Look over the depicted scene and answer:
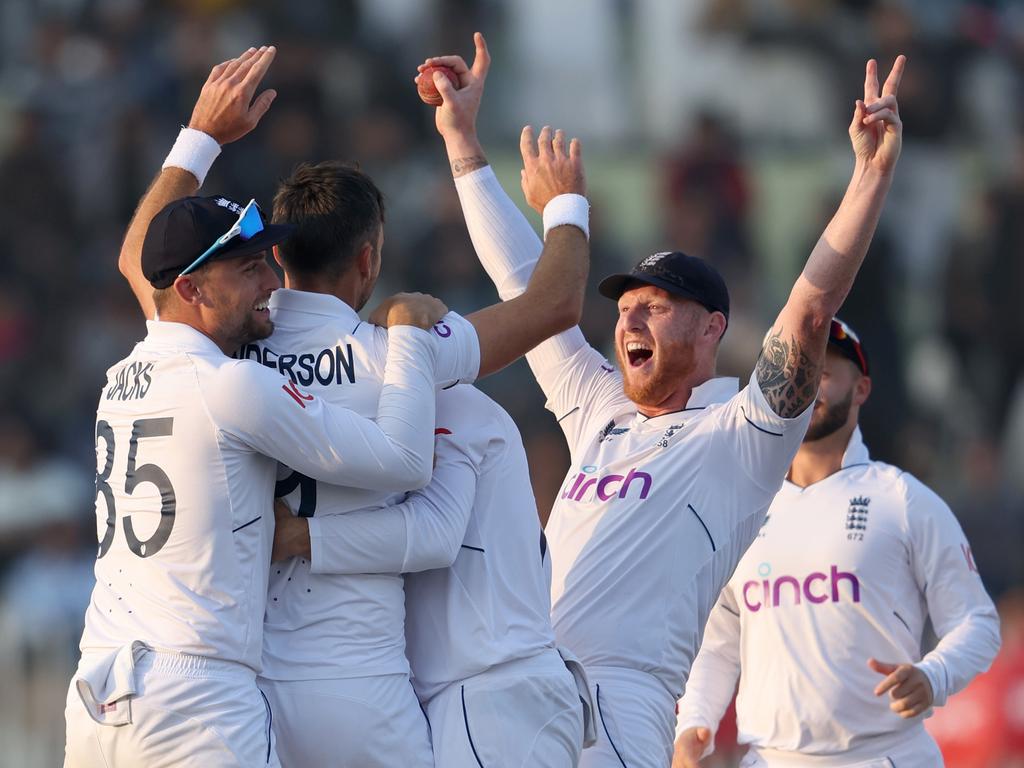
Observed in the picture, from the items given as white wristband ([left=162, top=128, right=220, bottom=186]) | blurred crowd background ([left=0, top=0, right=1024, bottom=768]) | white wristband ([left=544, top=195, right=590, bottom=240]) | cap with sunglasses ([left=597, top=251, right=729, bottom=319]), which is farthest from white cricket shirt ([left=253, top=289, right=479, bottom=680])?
blurred crowd background ([left=0, top=0, right=1024, bottom=768])

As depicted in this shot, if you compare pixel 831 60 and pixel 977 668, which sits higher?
pixel 831 60

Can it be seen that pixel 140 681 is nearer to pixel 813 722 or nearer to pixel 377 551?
pixel 377 551

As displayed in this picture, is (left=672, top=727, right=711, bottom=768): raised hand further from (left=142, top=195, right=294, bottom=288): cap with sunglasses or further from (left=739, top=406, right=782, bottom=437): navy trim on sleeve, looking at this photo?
(left=142, top=195, right=294, bottom=288): cap with sunglasses

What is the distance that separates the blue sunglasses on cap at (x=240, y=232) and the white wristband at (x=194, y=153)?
0.86 m

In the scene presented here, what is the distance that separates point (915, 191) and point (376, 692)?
1187cm

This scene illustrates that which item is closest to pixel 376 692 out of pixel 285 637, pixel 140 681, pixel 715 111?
pixel 285 637

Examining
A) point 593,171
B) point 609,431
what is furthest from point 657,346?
point 593,171

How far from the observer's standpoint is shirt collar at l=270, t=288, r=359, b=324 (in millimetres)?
4977

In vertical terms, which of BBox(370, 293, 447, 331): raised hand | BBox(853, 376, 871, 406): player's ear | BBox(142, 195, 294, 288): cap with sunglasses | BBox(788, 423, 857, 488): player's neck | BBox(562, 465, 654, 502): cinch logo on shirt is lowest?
BBox(788, 423, 857, 488): player's neck

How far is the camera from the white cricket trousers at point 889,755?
20.6ft

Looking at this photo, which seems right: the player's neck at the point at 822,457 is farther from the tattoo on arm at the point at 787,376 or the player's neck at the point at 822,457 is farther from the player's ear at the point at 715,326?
the tattoo on arm at the point at 787,376

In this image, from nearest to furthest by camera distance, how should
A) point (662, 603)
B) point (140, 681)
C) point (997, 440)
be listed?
point (140, 681) < point (662, 603) < point (997, 440)

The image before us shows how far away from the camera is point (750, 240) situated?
1463cm

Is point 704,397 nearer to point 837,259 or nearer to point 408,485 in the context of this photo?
point 837,259
